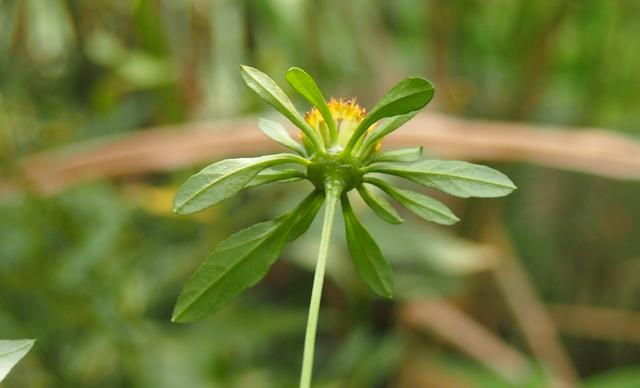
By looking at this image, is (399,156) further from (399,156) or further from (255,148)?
(255,148)

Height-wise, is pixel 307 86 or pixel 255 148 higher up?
pixel 307 86

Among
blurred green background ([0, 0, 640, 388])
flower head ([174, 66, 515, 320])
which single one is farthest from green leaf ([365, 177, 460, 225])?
blurred green background ([0, 0, 640, 388])

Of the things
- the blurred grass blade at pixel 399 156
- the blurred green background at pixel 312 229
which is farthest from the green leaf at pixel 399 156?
the blurred green background at pixel 312 229

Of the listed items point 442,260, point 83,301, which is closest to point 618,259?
point 442,260

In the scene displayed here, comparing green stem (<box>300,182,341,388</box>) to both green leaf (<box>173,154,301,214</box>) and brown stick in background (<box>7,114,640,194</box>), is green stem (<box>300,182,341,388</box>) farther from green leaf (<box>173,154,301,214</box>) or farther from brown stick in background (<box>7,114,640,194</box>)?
brown stick in background (<box>7,114,640,194</box>)

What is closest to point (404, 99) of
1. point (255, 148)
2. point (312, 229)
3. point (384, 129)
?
point (384, 129)

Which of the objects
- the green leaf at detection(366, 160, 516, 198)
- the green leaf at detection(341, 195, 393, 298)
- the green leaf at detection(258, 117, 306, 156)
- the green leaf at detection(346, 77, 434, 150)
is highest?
the green leaf at detection(346, 77, 434, 150)

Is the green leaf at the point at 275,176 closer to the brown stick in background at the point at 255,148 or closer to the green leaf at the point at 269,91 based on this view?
the green leaf at the point at 269,91
